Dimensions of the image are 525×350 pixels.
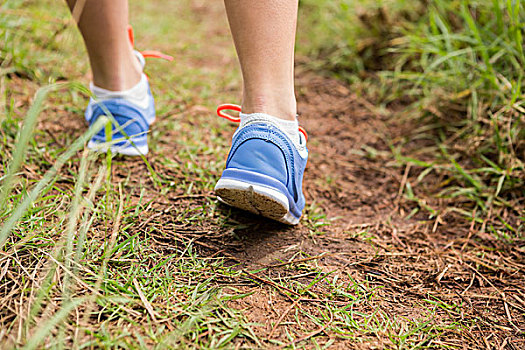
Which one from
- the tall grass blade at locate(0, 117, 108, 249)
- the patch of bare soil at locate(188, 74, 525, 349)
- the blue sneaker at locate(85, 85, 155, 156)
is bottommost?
the patch of bare soil at locate(188, 74, 525, 349)

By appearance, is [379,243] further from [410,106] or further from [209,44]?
[209,44]

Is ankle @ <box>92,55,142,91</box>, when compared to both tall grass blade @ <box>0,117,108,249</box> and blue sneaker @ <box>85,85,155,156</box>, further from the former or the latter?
tall grass blade @ <box>0,117,108,249</box>

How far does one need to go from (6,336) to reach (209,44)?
2163 mm

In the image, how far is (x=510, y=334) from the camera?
1.04m

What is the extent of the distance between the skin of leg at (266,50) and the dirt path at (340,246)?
1.13 feet

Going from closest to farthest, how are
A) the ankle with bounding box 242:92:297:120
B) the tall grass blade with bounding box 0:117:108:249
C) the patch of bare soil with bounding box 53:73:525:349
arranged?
1. the tall grass blade with bounding box 0:117:108:249
2. the patch of bare soil with bounding box 53:73:525:349
3. the ankle with bounding box 242:92:297:120

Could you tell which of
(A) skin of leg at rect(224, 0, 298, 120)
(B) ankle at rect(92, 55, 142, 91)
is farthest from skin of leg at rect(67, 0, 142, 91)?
(A) skin of leg at rect(224, 0, 298, 120)

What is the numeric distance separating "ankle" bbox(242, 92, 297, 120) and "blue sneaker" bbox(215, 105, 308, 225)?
0.14 feet

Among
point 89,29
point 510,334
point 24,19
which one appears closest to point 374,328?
point 510,334

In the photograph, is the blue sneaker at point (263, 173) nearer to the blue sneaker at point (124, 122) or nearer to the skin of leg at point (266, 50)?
the skin of leg at point (266, 50)

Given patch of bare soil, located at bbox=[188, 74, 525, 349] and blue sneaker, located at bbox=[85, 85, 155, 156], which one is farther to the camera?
blue sneaker, located at bbox=[85, 85, 155, 156]

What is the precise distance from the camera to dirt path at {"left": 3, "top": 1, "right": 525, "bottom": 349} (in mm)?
996

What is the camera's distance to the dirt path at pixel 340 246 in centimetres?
100

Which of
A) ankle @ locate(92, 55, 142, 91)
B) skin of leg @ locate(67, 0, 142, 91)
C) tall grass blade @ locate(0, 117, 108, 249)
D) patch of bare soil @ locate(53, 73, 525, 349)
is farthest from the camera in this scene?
ankle @ locate(92, 55, 142, 91)
